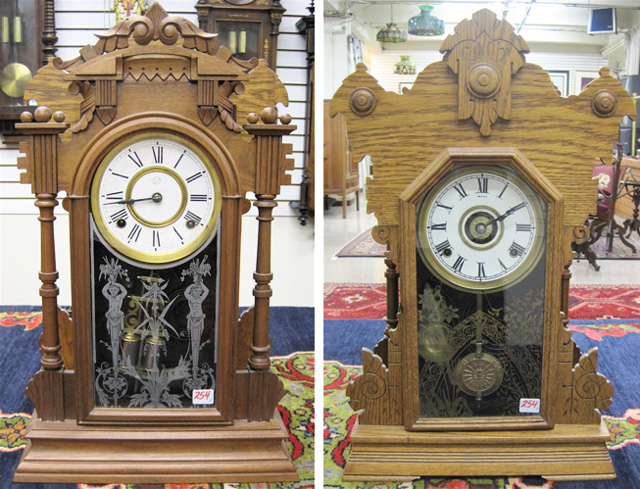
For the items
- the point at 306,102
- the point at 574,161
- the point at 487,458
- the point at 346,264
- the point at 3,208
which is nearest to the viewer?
the point at 574,161

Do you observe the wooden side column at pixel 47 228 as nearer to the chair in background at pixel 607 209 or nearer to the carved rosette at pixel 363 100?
the carved rosette at pixel 363 100

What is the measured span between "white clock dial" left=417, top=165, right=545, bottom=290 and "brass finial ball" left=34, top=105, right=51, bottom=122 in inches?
37.4

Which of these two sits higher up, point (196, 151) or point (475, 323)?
point (196, 151)

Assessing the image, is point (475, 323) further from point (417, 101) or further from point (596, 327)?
point (596, 327)

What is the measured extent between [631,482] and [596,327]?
4.66 feet

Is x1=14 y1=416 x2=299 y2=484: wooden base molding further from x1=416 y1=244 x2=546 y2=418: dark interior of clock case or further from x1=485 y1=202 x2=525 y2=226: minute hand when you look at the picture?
x1=485 y1=202 x2=525 y2=226: minute hand

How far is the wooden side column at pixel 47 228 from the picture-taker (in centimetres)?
162

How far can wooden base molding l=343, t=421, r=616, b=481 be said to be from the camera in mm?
1685

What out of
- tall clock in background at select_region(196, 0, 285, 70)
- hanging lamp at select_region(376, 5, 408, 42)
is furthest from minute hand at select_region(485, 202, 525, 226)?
tall clock in background at select_region(196, 0, 285, 70)

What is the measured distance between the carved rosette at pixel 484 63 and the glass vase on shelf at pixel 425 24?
68 cm

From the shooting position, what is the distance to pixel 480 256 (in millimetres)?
1659

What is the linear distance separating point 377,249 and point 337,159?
5.19ft

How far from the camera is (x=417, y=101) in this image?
158 centimetres

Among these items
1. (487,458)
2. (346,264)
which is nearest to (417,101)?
(487,458)
